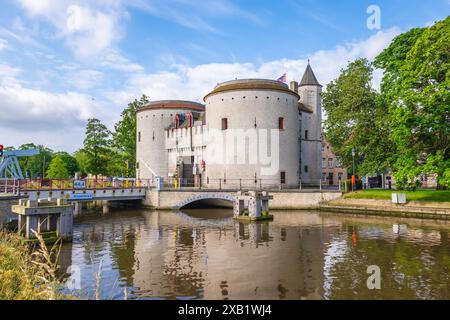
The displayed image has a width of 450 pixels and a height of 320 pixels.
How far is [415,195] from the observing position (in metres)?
27.1

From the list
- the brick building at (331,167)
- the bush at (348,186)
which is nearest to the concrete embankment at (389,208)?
the bush at (348,186)

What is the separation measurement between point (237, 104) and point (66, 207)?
22.1 m

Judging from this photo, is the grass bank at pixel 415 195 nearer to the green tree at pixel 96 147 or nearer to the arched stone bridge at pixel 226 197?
the arched stone bridge at pixel 226 197

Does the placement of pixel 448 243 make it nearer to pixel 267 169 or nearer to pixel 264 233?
pixel 264 233

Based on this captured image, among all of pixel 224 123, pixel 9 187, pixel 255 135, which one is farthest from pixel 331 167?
pixel 9 187

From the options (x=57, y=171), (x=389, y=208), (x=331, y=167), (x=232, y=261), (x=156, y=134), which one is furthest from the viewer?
(x=57, y=171)

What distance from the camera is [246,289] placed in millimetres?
9531

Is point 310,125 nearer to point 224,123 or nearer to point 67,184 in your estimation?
point 224,123

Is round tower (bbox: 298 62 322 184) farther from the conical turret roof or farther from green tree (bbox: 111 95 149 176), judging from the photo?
green tree (bbox: 111 95 149 176)

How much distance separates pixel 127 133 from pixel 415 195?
37491 millimetres

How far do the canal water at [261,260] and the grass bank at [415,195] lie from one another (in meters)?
4.04

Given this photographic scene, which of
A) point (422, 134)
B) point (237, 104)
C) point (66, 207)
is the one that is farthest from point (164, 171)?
point (422, 134)
